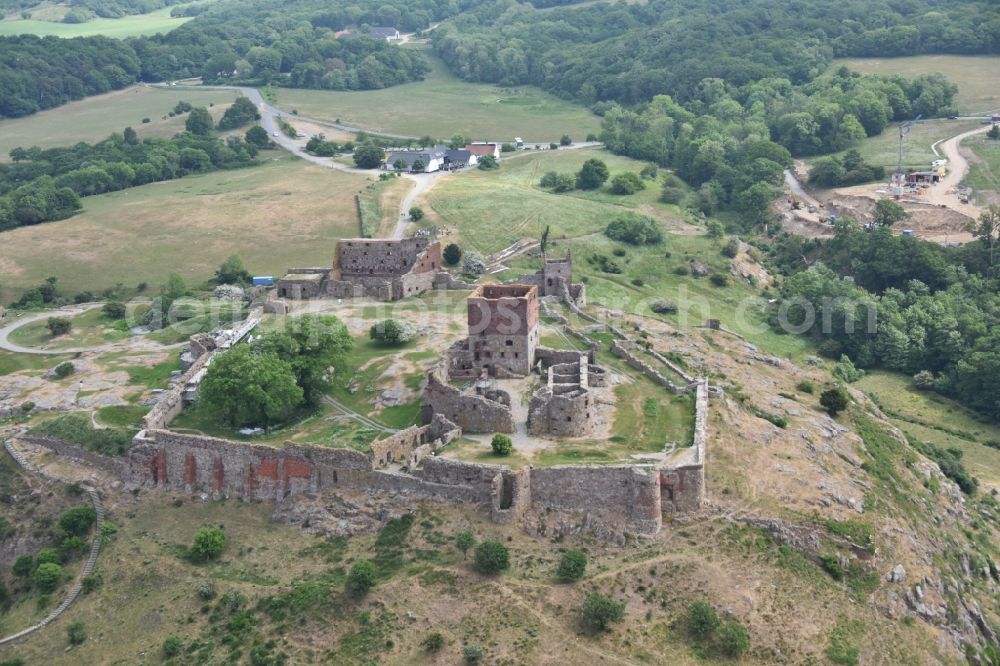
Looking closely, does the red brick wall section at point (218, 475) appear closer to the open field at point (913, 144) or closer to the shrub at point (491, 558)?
the shrub at point (491, 558)

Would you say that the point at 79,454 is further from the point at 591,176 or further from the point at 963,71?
the point at 963,71

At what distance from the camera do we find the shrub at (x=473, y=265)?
105 meters

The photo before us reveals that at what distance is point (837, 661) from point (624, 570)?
37.1 ft

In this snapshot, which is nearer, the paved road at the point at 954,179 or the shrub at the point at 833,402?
the shrub at the point at 833,402

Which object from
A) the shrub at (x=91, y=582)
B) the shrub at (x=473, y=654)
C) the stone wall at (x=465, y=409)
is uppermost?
the stone wall at (x=465, y=409)

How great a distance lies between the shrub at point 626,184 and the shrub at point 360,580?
310 feet

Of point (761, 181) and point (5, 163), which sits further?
point (5, 163)

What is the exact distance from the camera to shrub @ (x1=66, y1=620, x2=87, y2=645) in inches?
2362

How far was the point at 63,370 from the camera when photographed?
83812mm

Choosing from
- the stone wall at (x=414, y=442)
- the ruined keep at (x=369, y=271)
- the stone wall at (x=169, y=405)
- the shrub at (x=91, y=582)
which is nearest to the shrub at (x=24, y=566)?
the shrub at (x=91, y=582)

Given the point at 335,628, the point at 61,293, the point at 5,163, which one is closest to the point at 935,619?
the point at 335,628

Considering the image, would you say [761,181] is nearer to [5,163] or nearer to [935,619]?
[935,619]

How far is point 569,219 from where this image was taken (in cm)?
12938

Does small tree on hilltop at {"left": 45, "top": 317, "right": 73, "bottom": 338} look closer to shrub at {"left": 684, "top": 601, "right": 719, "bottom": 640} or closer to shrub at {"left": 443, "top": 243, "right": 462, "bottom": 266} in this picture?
shrub at {"left": 443, "top": 243, "right": 462, "bottom": 266}
